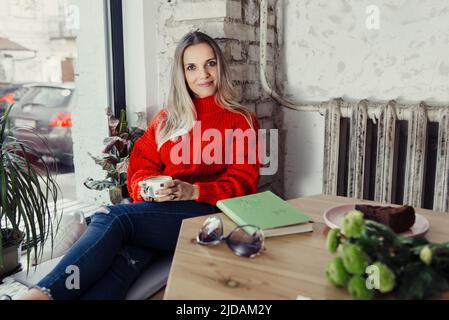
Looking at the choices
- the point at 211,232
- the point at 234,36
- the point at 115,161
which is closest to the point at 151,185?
the point at 211,232

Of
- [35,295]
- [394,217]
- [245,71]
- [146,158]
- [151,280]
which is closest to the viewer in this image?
[394,217]

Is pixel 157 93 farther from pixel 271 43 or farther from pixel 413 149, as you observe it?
pixel 413 149

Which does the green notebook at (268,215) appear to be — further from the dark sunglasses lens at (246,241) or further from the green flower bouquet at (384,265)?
the green flower bouquet at (384,265)

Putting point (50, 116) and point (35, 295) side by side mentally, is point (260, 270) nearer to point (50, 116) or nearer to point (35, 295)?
point (35, 295)

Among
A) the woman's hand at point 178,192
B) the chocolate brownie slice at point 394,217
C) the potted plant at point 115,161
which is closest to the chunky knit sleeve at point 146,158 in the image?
the potted plant at point 115,161

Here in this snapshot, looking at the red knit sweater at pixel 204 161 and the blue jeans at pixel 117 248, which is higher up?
the red knit sweater at pixel 204 161

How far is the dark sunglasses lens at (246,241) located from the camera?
37.7 inches

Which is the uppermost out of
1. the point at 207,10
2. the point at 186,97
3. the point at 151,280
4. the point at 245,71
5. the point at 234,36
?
the point at 207,10

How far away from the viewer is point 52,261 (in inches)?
70.1

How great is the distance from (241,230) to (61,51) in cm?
153

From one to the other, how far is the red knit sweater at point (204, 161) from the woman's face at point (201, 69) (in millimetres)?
46

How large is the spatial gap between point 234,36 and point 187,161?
629mm

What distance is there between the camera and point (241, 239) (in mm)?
973

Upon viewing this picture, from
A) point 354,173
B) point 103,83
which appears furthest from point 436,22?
point 103,83
